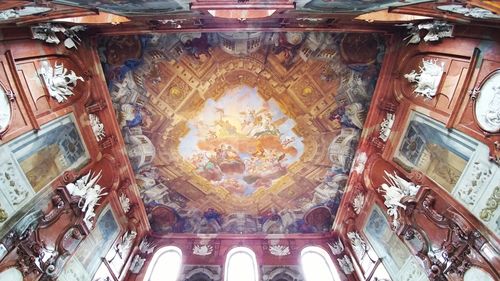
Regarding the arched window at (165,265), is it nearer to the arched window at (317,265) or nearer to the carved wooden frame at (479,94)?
the arched window at (317,265)

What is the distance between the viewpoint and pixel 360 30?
9.49 metres

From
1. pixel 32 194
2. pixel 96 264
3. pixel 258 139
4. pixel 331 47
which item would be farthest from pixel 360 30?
pixel 96 264

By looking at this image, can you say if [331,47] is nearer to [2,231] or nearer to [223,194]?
[223,194]

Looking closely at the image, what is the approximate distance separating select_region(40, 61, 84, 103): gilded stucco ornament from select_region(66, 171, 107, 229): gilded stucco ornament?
2.49m

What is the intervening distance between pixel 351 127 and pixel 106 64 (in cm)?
864

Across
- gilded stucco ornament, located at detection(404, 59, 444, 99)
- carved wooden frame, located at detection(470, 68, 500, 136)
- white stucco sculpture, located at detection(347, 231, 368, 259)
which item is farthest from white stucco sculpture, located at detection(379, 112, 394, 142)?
white stucco sculpture, located at detection(347, 231, 368, 259)

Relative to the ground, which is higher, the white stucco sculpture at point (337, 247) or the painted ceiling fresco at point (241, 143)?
the painted ceiling fresco at point (241, 143)

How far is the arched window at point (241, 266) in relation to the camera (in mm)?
12078

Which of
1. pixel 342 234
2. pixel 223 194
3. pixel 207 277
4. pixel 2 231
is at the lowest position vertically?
pixel 2 231

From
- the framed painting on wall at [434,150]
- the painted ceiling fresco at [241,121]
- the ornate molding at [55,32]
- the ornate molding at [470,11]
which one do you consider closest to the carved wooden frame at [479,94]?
the framed painting on wall at [434,150]

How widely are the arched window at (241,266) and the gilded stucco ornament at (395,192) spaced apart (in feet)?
17.6

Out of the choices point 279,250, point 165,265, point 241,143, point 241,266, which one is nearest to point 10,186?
point 241,143

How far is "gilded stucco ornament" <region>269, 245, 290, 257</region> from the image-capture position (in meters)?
12.9

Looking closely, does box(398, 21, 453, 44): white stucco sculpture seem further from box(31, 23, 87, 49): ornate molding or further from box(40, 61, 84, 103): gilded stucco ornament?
box(40, 61, 84, 103): gilded stucco ornament
